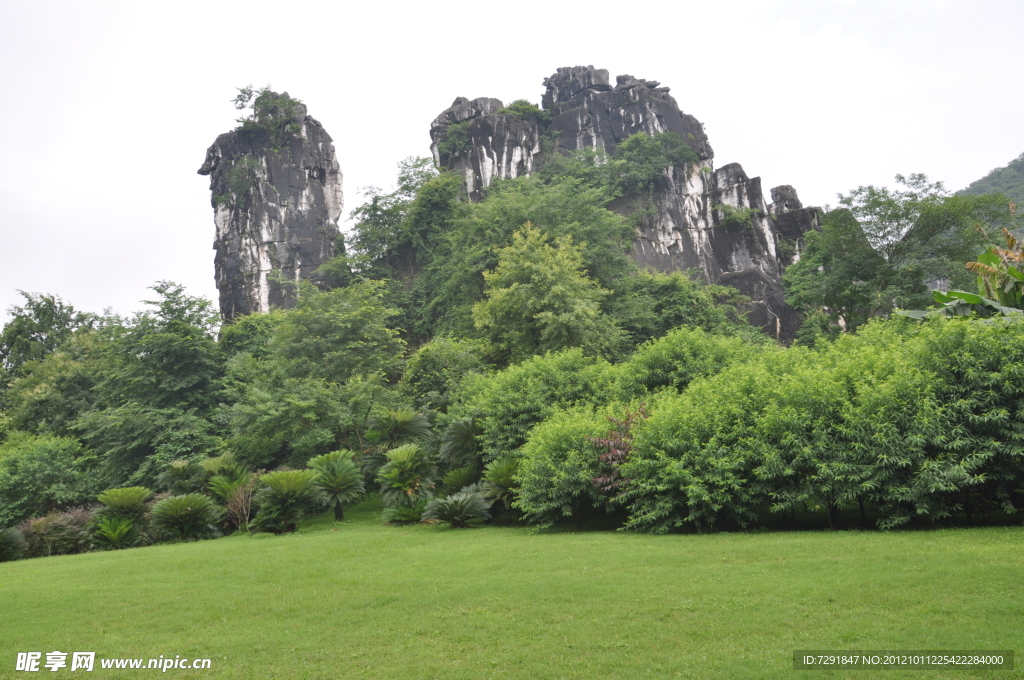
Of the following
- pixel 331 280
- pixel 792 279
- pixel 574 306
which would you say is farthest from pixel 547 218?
pixel 331 280

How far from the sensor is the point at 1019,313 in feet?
29.8

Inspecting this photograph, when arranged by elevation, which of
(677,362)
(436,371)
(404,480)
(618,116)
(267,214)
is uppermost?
(618,116)

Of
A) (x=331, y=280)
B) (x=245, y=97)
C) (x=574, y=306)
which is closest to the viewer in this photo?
(x=574, y=306)

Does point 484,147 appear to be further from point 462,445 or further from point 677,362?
point 677,362

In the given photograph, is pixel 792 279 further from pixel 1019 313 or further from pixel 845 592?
pixel 845 592

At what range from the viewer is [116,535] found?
13500 mm

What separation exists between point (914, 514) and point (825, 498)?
99cm

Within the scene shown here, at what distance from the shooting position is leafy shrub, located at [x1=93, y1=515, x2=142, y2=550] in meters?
13.5

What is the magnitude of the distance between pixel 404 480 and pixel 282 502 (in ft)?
8.32

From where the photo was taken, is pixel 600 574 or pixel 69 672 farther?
pixel 600 574

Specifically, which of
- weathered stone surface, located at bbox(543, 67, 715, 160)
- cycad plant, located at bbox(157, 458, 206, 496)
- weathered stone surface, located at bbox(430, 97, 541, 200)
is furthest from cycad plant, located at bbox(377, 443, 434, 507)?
weathered stone surface, located at bbox(543, 67, 715, 160)

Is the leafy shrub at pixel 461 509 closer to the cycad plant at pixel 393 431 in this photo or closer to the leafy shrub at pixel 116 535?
the cycad plant at pixel 393 431

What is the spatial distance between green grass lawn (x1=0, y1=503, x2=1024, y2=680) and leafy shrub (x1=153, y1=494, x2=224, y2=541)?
15.7ft

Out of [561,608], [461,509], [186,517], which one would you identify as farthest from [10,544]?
[561,608]
